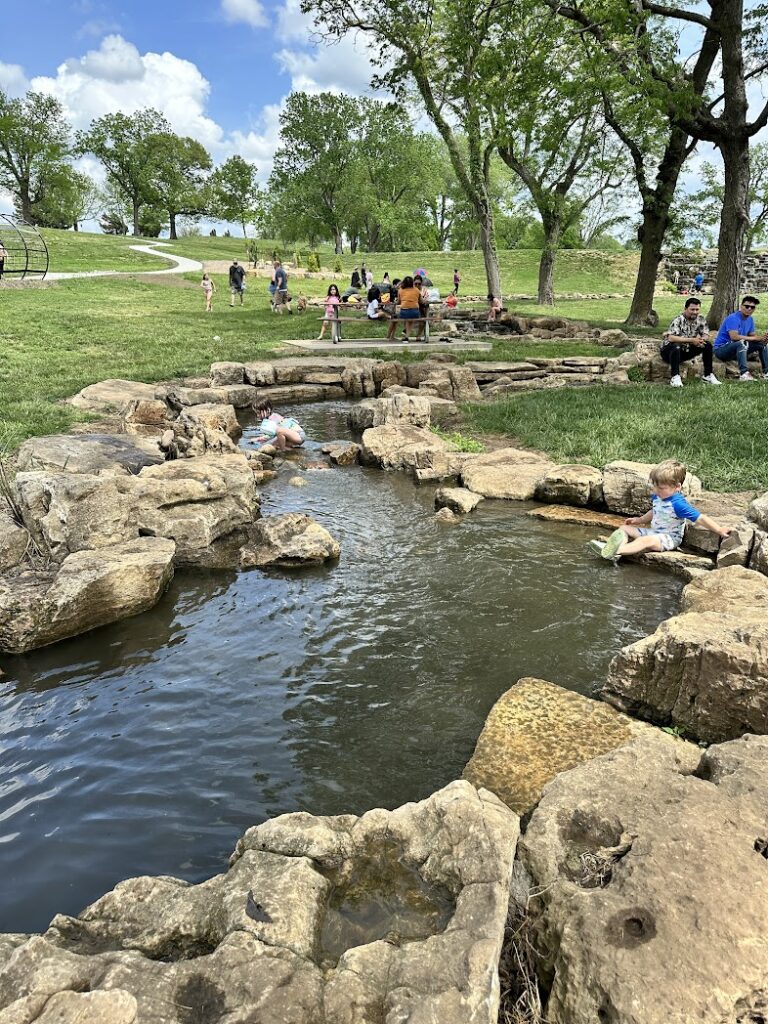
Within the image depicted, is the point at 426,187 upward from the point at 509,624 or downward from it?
upward

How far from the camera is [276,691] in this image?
4727 millimetres

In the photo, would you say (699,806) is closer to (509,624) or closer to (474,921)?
(474,921)

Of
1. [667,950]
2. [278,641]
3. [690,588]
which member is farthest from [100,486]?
[667,950]

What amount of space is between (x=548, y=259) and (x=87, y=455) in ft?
96.9

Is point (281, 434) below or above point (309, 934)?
above

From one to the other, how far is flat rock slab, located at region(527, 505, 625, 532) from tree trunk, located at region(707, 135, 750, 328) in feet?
38.1

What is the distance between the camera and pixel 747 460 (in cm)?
867

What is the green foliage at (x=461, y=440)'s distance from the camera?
1055 cm

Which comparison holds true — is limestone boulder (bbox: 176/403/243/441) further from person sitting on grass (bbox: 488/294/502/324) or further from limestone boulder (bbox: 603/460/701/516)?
person sitting on grass (bbox: 488/294/502/324)

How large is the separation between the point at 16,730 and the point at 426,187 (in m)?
69.0

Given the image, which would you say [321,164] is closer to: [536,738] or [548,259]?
[548,259]

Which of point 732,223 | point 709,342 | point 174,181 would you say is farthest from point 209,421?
point 174,181

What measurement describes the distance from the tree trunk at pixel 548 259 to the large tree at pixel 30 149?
55.1 meters

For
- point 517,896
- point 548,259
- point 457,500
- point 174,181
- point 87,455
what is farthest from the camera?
point 174,181
